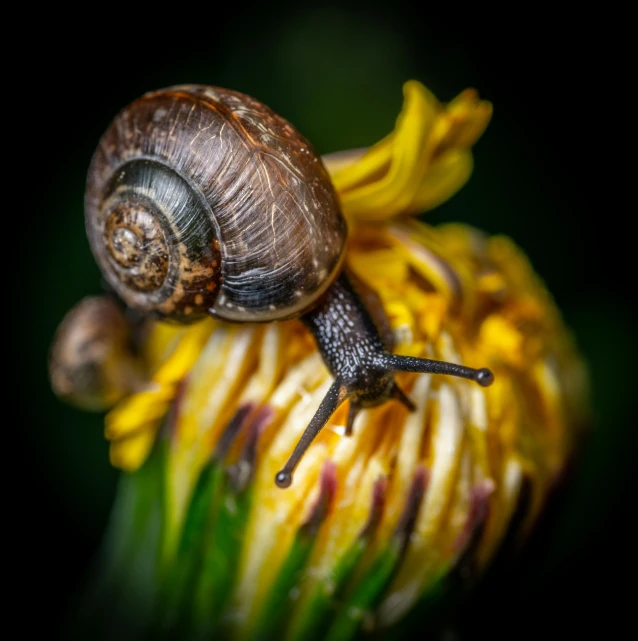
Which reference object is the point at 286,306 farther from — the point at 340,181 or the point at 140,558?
the point at 140,558

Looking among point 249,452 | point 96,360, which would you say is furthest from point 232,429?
point 96,360

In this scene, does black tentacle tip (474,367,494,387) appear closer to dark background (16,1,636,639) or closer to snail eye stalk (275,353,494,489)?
snail eye stalk (275,353,494,489)

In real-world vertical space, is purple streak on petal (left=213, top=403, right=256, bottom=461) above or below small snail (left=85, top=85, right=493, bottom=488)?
below

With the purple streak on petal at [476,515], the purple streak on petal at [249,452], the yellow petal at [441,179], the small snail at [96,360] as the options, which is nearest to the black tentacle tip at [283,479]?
the purple streak on petal at [249,452]

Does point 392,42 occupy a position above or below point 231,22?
below

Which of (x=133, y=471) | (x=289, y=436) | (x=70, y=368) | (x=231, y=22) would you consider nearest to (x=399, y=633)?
(x=289, y=436)

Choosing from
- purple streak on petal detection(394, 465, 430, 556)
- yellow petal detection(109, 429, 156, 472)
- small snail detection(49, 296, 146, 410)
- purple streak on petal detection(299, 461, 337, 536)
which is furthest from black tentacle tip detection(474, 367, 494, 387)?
small snail detection(49, 296, 146, 410)
